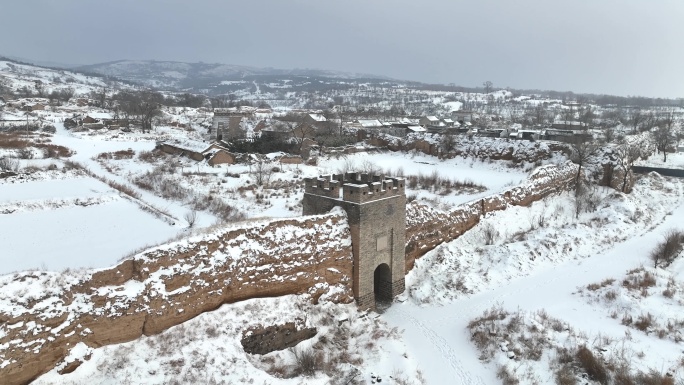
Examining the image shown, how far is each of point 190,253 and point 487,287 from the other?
35.3 ft

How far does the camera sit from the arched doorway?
15.8m

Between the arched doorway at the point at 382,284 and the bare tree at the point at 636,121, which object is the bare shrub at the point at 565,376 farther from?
the bare tree at the point at 636,121

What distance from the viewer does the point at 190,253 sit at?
1102 cm

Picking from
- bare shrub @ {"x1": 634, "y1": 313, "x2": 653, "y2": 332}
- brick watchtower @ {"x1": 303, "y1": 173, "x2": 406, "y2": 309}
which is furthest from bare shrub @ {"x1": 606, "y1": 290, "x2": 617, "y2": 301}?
brick watchtower @ {"x1": 303, "y1": 173, "x2": 406, "y2": 309}

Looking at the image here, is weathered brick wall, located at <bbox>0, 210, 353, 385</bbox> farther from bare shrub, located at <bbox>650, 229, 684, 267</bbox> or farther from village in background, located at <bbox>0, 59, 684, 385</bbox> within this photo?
bare shrub, located at <bbox>650, 229, 684, 267</bbox>

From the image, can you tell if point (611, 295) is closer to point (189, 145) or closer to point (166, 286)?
point (166, 286)

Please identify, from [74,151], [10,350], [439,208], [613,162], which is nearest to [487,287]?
[439,208]

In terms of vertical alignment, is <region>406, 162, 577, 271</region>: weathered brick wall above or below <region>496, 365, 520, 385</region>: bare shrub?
above

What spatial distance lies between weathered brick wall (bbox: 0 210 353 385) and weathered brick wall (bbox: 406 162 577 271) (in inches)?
152

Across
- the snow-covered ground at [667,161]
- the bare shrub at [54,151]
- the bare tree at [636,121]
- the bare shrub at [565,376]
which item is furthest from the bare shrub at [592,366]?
the bare tree at [636,121]

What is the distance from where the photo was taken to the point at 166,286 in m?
10.5

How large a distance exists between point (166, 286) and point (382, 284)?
7.90 m

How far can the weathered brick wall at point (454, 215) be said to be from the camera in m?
17.2

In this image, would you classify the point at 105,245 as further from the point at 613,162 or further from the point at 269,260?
the point at 613,162
